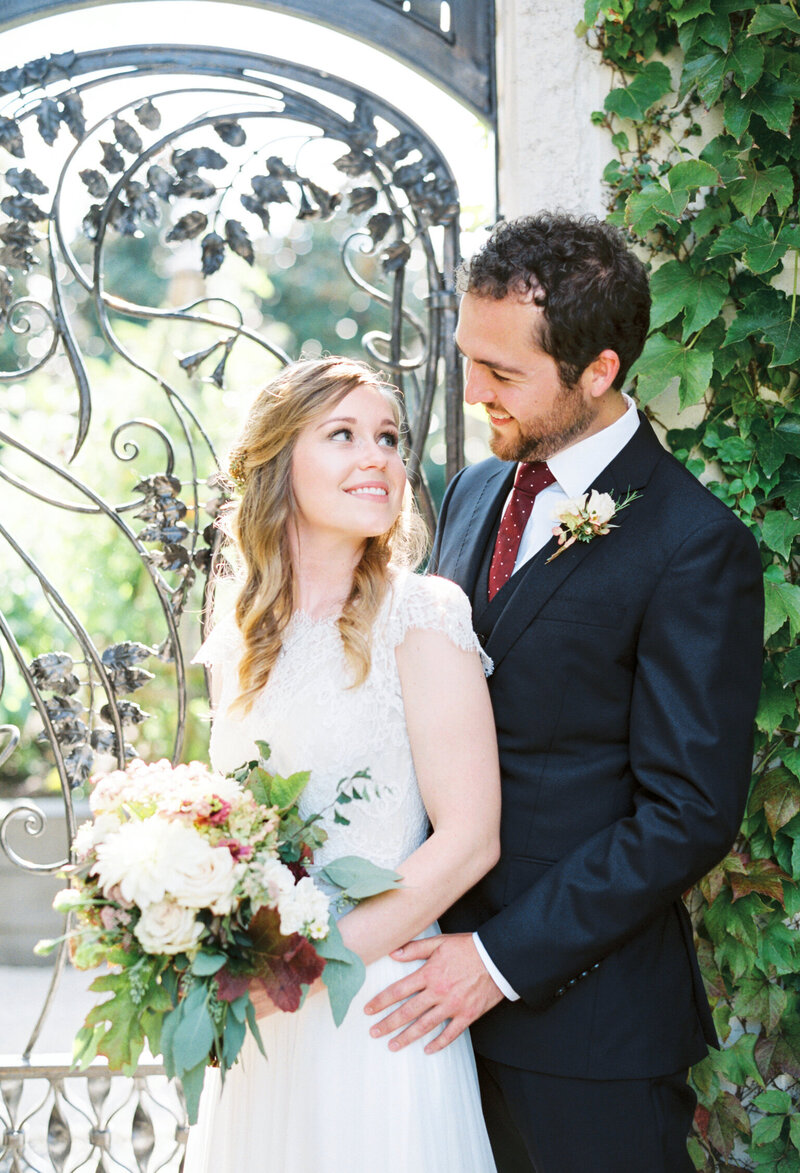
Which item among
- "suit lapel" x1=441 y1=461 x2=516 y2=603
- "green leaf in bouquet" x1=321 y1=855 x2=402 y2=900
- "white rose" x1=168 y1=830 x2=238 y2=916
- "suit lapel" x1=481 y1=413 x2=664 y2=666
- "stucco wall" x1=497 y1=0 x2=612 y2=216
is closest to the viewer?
"white rose" x1=168 y1=830 x2=238 y2=916

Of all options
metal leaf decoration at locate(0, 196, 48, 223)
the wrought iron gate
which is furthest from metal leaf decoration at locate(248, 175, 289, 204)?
metal leaf decoration at locate(0, 196, 48, 223)

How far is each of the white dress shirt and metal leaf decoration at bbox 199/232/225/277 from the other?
1.18 metres

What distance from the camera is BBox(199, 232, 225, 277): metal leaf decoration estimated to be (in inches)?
107

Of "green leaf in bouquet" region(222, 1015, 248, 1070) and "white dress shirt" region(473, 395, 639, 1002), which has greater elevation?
"white dress shirt" region(473, 395, 639, 1002)

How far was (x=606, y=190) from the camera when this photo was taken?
254 centimetres

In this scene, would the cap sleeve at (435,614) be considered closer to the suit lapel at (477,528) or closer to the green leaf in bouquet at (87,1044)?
the suit lapel at (477,528)

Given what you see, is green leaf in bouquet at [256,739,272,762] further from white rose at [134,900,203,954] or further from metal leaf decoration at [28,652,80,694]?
metal leaf decoration at [28,652,80,694]

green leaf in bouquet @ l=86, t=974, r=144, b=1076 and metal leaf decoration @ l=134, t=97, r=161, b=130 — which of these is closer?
green leaf in bouquet @ l=86, t=974, r=144, b=1076

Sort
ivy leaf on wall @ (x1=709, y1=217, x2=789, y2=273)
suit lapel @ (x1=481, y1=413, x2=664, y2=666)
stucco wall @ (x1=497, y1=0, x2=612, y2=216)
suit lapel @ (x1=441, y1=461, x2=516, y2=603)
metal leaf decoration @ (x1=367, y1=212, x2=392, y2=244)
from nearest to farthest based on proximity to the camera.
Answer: suit lapel @ (x1=481, y1=413, x2=664, y2=666) → suit lapel @ (x1=441, y1=461, x2=516, y2=603) → ivy leaf on wall @ (x1=709, y1=217, x2=789, y2=273) → stucco wall @ (x1=497, y1=0, x2=612, y2=216) → metal leaf decoration @ (x1=367, y1=212, x2=392, y2=244)

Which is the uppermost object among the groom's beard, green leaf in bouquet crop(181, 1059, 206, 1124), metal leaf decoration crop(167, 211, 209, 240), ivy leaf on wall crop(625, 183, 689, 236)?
metal leaf decoration crop(167, 211, 209, 240)

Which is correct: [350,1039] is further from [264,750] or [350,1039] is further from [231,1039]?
[264,750]

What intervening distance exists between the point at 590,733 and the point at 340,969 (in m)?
0.61

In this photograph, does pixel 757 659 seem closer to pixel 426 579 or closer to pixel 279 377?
Result: pixel 426 579

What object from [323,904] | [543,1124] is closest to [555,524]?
[323,904]
